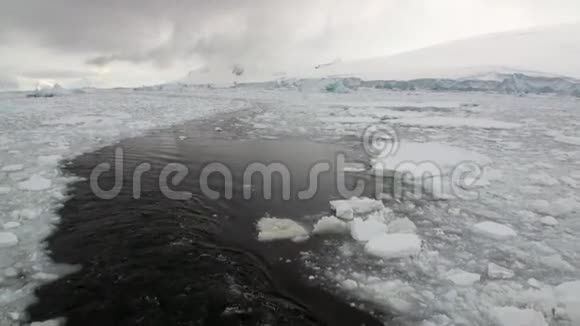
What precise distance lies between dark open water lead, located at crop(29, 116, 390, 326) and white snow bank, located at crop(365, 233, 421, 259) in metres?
0.54

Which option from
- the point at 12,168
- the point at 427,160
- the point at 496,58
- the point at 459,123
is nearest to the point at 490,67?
the point at 496,58

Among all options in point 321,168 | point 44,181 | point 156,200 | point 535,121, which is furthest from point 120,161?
point 535,121

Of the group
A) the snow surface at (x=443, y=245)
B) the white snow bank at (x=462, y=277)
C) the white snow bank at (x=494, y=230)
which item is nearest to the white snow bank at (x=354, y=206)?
the snow surface at (x=443, y=245)

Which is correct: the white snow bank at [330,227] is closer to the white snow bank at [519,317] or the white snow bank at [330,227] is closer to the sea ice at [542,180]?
the white snow bank at [519,317]

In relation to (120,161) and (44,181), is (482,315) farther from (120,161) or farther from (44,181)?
(120,161)

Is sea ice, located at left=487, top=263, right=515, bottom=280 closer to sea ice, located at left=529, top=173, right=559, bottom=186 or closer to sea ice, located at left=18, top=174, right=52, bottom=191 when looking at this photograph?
sea ice, located at left=529, top=173, right=559, bottom=186

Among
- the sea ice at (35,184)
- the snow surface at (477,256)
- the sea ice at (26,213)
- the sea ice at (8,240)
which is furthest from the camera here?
the sea ice at (35,184)

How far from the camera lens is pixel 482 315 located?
2.28 m

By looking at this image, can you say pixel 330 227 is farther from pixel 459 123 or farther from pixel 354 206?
pixel 459 123

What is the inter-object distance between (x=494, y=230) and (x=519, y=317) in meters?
1.44

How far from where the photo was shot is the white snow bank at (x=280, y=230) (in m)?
3.32

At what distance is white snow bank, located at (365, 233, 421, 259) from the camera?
3031 mm

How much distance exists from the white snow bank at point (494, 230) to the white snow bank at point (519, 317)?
1245mm

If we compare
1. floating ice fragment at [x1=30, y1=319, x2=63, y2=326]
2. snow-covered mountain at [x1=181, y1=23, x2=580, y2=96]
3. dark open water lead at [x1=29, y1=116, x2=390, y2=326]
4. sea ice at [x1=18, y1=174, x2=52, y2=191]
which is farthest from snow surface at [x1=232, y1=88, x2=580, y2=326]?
snow-covered mountain at [x1=181, y1=23, x2=580, y2=96]
